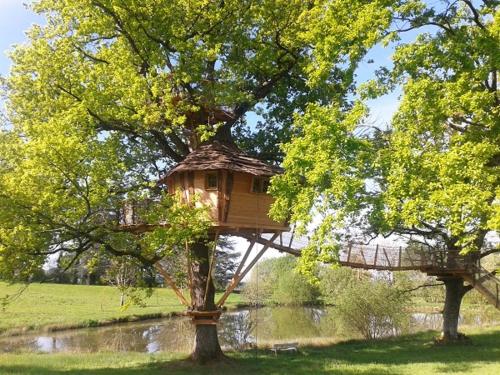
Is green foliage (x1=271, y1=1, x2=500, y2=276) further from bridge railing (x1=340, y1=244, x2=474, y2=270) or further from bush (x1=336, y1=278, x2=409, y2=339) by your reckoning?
bush (x1=336, y1=278, x2=409, y2=339)

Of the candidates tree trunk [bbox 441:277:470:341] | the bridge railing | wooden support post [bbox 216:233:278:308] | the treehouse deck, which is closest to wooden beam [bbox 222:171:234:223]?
wooden support post [bbox 216:233:278:308]

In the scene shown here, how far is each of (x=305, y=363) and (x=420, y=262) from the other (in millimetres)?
8827

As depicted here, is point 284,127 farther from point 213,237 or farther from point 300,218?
point 300,218

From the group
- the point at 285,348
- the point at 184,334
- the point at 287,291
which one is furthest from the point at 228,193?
the point at 287,291

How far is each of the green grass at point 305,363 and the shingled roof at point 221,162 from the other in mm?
6656

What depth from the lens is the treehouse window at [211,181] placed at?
17.3 m

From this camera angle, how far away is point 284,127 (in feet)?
66.5

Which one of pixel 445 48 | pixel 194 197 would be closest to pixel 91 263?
pixel 194 197

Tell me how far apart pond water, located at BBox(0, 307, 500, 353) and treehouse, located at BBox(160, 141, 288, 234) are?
29.2ft

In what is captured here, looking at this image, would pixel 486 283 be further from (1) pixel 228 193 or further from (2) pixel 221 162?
(2) pixel 221 162

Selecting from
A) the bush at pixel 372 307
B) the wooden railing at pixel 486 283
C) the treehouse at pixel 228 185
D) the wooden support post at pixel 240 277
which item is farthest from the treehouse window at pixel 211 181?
the bush at pixel 372 307

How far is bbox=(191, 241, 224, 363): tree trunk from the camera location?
A: 58.6ft

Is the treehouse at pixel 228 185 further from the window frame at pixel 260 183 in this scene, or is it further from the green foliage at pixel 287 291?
the green foliage at pixel 287 291

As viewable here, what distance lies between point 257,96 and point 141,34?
5249 mm
